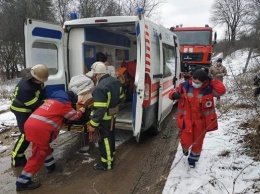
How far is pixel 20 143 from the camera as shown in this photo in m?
4.54

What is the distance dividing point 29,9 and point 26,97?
20885 millimetres

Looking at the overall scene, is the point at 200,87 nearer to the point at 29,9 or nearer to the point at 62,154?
the point at 62,154

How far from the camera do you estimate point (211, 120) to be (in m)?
4.19

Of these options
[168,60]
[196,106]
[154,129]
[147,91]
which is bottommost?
[154,129]

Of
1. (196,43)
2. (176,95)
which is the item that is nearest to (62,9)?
(196,43)

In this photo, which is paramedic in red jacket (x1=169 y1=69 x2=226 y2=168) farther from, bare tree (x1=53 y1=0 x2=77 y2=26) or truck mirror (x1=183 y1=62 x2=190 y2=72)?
bare tree (x1=53 y1=0 x2=77 y2=26)

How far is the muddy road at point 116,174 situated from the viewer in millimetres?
3896

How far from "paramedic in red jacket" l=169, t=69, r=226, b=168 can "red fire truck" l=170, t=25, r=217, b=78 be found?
9.61 metres

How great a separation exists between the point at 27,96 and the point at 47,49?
136cm

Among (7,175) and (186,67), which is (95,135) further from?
(186,67)

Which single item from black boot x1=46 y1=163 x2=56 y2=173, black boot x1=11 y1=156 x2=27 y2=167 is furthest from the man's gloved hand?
black boot x1=11 y1=156 x2=27 y2=167

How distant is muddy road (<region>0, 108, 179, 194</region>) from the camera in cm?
390

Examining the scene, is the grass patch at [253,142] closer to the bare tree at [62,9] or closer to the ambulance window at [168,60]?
the ambulance window at [168,60]

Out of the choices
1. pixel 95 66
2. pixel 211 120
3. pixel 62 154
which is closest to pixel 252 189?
pixel 211 120
